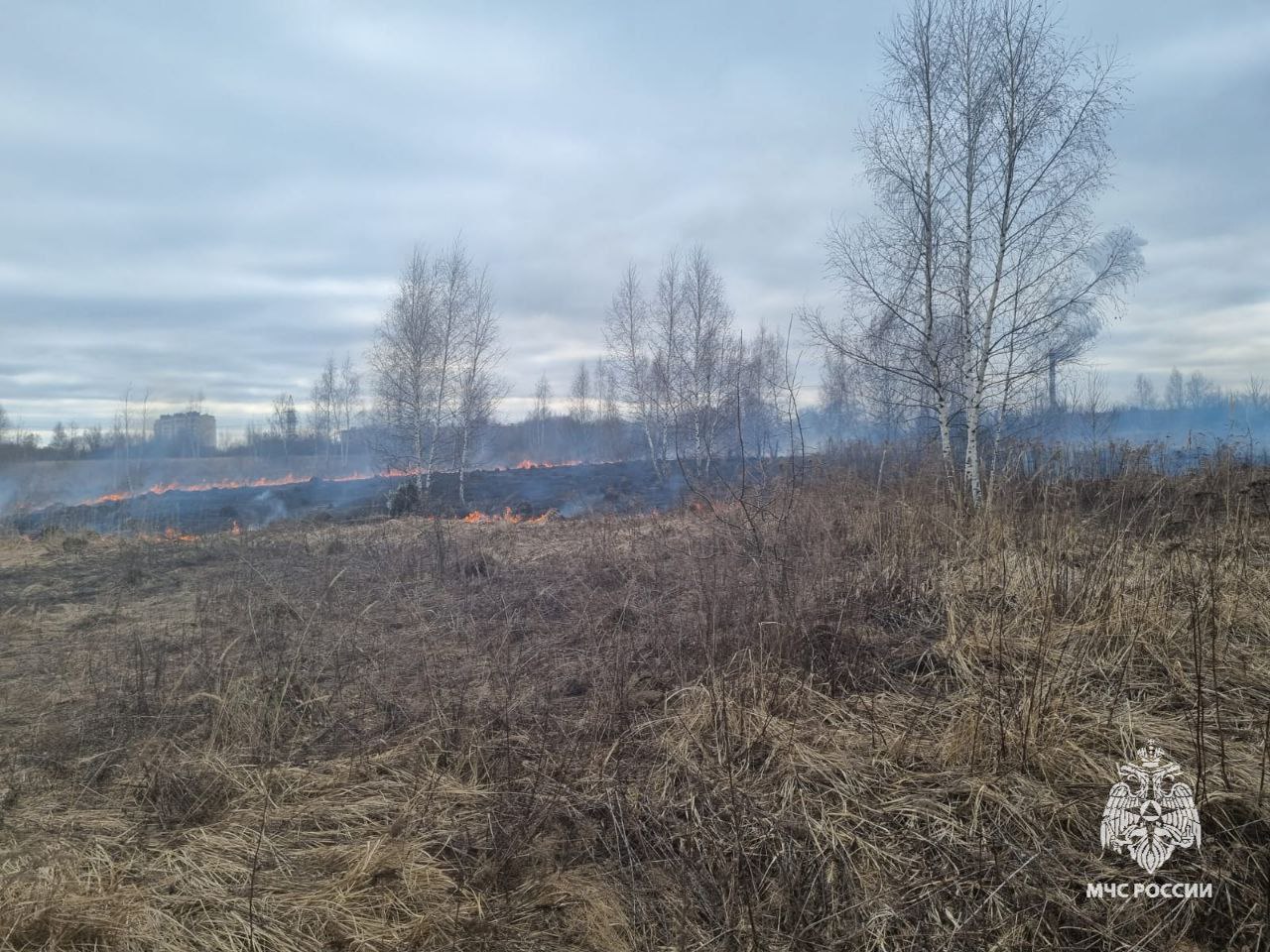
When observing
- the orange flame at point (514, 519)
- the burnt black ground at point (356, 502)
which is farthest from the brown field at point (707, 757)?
the burnt black ground at point (356, 502)

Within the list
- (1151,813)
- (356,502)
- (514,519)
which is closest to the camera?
(1151,813)

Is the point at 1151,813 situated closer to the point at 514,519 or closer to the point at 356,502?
the point at 514,519

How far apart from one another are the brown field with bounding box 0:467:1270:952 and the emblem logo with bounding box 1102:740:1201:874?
0.17ft

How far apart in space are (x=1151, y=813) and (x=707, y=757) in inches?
67.7

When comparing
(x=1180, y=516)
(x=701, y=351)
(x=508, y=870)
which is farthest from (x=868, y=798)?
(x=701, y=351)

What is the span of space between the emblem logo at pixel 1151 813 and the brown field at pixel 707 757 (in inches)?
2.1

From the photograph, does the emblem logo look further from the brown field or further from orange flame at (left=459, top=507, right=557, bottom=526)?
orange flame at (left=459, top=507, right=557, bottom=526)

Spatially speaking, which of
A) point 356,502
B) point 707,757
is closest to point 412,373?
point 356,502

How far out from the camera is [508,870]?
2420 millimetres

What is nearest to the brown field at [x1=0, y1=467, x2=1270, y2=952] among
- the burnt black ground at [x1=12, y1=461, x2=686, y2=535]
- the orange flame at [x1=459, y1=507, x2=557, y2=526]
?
the orange flame at [x1=459, y1=507, x2=557, y2=526]

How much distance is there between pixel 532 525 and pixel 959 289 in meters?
9.36

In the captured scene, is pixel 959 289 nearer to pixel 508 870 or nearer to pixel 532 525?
pixel 532 525

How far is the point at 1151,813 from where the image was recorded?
7.34ft

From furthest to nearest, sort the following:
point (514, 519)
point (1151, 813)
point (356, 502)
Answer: point (356, 502)
point (514, 519)
point (1151, 813)
